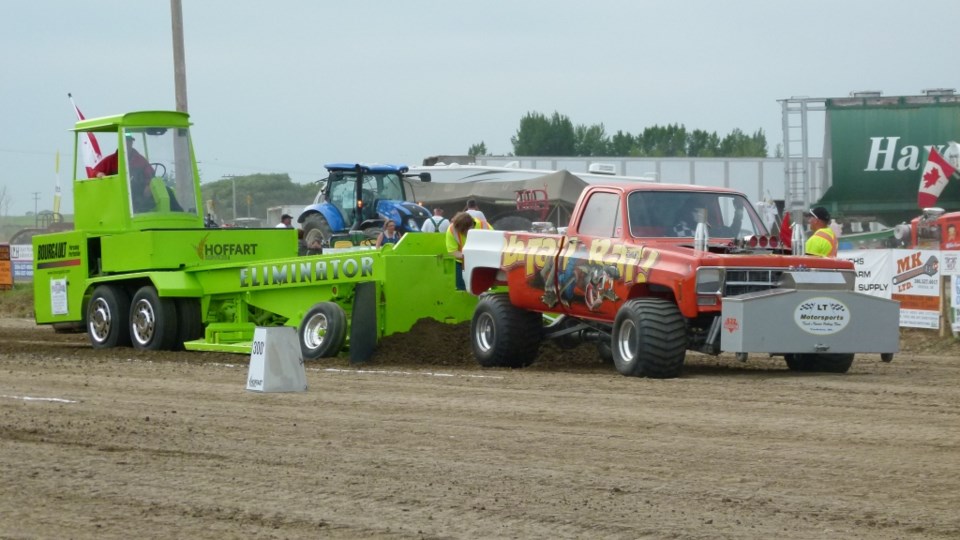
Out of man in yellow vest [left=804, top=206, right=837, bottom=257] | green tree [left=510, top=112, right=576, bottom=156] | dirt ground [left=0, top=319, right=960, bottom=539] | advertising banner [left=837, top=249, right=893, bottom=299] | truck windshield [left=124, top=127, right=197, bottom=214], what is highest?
green tree [left=510, top=112, right=576, bottom=156]

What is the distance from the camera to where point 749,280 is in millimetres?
13359

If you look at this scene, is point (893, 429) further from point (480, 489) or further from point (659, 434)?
point (480, 489)

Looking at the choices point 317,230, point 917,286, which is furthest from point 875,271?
point 317,230

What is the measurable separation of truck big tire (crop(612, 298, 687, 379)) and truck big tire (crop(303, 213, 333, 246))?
1451 cm

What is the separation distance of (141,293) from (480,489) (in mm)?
11413

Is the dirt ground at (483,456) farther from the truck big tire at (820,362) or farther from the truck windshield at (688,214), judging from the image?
the truck windshield at (688,214)

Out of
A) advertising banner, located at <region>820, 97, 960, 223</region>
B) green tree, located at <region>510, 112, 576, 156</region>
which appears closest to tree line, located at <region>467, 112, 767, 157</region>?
green tree, located at <region>510, 112, 576, 156</region>

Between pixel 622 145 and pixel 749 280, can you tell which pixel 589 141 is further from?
pixel 749 280

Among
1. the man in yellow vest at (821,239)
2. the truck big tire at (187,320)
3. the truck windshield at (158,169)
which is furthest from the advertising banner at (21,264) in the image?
the man in yellow vest at (821,239)

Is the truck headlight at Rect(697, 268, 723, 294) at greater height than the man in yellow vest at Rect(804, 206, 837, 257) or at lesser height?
lesser

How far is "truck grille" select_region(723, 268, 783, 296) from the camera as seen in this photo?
13242 millimetres

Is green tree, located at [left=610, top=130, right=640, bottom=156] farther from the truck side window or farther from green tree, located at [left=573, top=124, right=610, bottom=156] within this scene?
the truck side window

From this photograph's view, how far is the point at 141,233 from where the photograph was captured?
59.2 ft

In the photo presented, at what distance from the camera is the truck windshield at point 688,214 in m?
14.2
